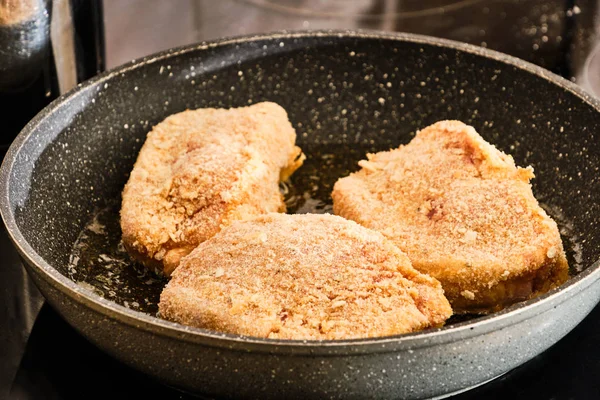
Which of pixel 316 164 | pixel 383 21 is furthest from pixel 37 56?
pixel 383 21

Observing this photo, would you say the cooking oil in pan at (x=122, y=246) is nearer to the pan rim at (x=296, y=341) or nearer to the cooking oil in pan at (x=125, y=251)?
the cooking oil in pan at (x=125, y=251)

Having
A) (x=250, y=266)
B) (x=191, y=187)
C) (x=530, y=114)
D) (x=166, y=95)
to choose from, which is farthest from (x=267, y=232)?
(x=530, y=114)

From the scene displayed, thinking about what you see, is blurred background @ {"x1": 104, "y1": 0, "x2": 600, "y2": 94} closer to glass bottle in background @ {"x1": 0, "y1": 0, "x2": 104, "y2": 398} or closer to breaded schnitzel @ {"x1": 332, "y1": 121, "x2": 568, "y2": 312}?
glass bottle in background @ {"x1": 0, "y1": 0, "x2": 104, "y2": 398}

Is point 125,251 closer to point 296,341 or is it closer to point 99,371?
point 99,371

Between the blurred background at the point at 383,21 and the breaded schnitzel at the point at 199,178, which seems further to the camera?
the blurred background at the point at 383,21

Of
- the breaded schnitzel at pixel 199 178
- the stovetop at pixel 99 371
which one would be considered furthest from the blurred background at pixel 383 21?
the stovetop at pixel 99 371

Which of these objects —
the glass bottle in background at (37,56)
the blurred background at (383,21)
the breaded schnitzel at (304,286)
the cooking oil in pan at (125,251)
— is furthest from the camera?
the blurred background at (383,21)

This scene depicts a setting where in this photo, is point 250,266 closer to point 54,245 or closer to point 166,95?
point 54,245
